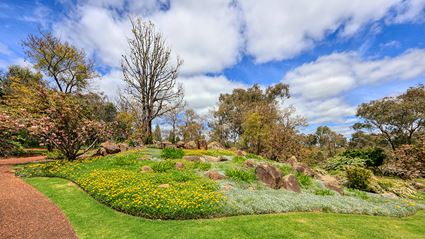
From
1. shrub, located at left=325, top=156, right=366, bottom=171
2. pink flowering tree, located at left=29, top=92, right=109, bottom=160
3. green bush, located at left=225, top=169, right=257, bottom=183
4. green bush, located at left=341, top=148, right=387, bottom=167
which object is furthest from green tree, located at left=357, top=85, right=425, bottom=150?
pink flowering tree, located at left=29, top=92, right=109, bottom=160

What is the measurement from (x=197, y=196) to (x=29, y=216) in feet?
16.1

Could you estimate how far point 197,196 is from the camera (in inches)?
292

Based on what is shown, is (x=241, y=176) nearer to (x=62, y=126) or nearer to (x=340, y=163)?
(x=62, y=126)

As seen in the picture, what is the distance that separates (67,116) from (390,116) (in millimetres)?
37901

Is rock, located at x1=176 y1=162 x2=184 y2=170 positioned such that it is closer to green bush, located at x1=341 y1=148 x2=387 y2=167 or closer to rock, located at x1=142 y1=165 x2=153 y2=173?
rock, located at x1=142 y1=165 x2=153 y2=173

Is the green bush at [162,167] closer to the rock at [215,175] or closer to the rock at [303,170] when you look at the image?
the rock at [215,175]

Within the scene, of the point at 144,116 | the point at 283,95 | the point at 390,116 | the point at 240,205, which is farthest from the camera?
the point at 283,95

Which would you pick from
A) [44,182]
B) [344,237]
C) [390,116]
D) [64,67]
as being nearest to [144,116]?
[64,67]

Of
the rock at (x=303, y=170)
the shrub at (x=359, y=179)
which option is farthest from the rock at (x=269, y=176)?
the shrub at (x=359, y=179)

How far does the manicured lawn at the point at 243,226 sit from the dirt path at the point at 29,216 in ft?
0.96

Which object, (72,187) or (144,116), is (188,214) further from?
(144,116)

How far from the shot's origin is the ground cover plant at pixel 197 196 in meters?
6.79

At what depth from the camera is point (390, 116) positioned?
30688 millimetres

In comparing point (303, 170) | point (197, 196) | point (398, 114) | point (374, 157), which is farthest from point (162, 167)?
point (398, 114)
